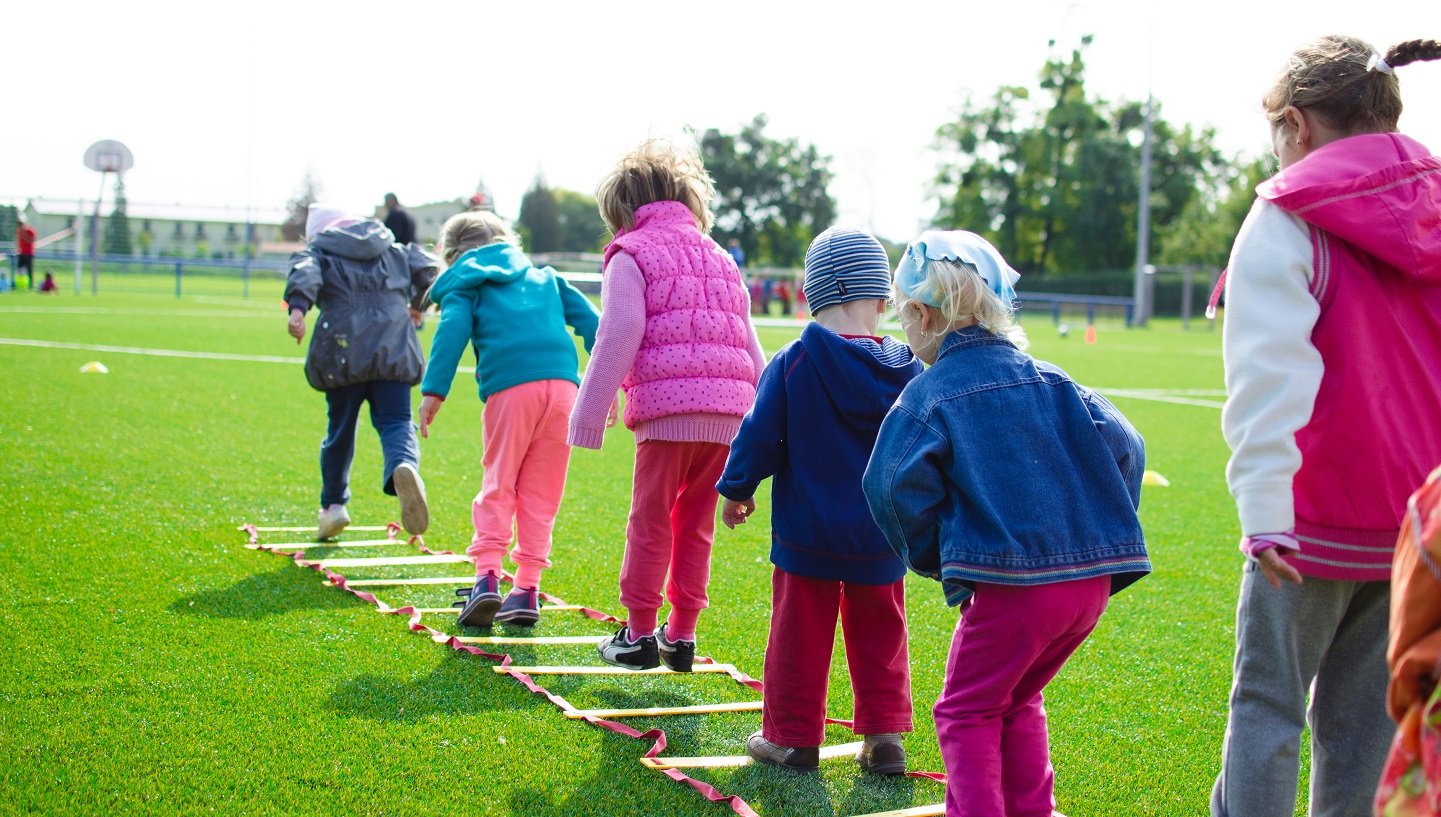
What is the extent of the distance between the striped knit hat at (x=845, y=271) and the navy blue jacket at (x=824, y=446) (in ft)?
0.44

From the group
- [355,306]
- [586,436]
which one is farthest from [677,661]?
[355,306]

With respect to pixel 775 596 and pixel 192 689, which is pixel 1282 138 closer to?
pixel 775 596

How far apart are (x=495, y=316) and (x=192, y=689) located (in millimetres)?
1843

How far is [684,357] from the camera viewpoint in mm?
4258

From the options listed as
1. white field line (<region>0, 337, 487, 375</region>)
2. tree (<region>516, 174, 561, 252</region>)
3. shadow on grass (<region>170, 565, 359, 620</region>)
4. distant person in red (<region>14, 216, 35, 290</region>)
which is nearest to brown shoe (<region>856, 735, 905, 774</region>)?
shadow on grass (<region>170, 565, 359, 620</region>)

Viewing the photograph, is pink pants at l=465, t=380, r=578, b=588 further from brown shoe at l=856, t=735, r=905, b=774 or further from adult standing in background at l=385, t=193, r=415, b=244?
adult standing in background at l=385, t=193, r=415, b=244

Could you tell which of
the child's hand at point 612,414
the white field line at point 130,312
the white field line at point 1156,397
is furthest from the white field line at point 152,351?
the child's hand at point 612,414

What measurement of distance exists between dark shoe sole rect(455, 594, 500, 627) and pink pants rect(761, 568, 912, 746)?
154cm

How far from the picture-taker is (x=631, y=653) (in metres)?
4.27

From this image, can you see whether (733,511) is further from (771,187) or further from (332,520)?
(771,187)

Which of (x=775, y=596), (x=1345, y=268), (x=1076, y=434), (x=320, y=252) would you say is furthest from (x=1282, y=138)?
(x=320, y=252)

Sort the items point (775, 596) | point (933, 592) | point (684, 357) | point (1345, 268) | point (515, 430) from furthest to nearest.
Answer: point (933, 592), point (515, 430), point (684, 357), point (775, 596), point (1345, 268)

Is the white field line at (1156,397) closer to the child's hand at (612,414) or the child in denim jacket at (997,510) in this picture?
the child's hand at (612,414)

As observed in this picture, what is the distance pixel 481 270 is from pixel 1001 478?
2.84 metres
